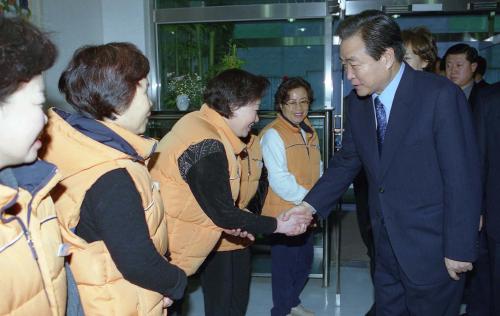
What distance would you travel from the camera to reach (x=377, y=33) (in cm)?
168

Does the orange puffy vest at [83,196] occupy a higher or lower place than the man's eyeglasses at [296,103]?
lower

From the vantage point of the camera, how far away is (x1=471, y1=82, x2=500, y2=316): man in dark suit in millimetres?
2176

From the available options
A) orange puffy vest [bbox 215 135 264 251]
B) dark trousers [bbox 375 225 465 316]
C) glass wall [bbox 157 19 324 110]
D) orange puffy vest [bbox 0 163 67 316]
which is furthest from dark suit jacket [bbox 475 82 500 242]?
glass wall [bbox 157 19 324 110]

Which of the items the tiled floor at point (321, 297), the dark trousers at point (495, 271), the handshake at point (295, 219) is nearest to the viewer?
the handshake at point (295, 219)

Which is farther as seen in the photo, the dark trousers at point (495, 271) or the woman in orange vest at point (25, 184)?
the dark trousers at point (495, 271)

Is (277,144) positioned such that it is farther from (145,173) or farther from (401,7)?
(401,7)

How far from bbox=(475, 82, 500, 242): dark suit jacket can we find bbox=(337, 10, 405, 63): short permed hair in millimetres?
741

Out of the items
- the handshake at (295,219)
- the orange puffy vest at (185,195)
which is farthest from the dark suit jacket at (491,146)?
the orange puffy vest at (185,195)

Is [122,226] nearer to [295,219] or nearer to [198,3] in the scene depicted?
[295,219]

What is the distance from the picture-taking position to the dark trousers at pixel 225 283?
205cm

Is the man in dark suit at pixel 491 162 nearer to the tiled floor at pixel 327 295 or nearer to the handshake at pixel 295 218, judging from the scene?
the handshake at pixel 295 218

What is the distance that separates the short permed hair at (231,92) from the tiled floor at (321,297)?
161cm

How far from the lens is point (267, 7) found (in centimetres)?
423

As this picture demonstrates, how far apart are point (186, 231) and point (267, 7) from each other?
2.98 meters
